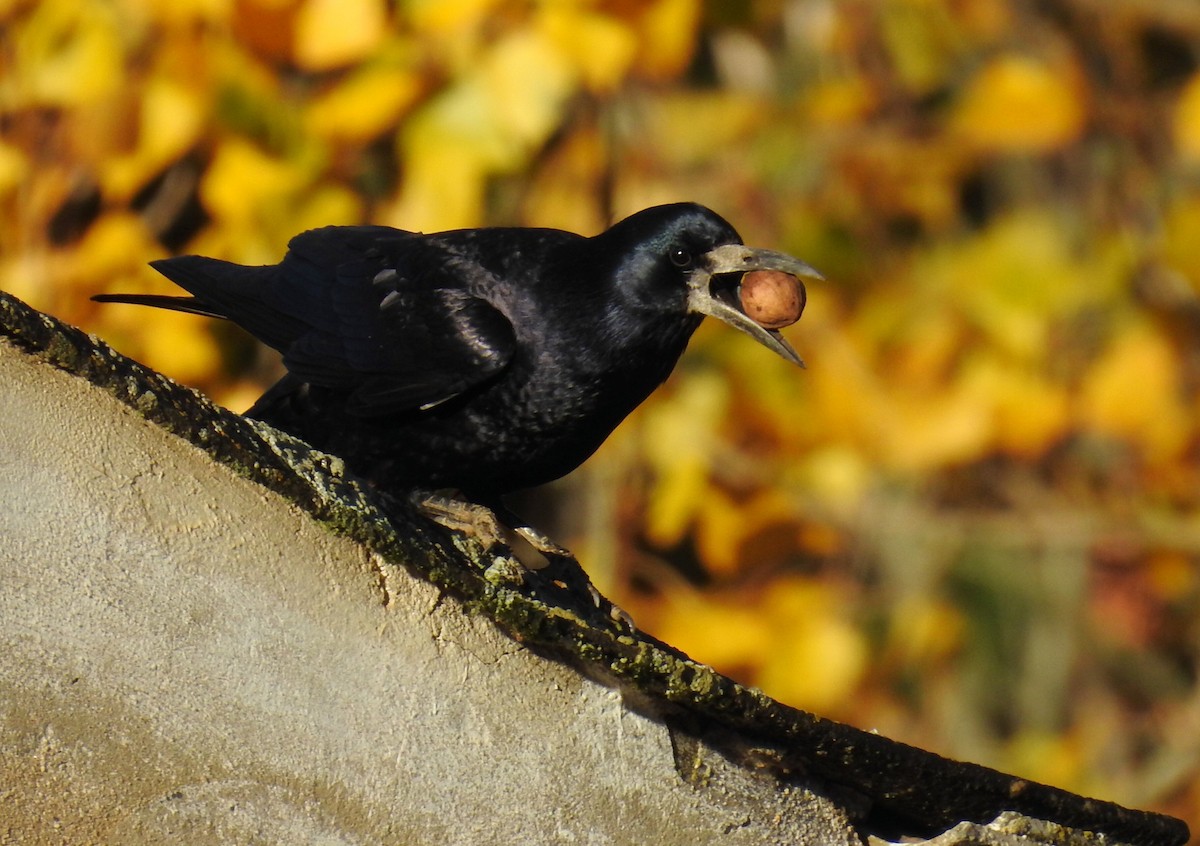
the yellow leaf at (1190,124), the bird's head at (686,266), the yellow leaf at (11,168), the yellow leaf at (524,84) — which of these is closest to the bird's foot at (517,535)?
the bird's head at (686,266)

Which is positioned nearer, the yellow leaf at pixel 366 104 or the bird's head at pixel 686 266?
the bird's head at pixel 686 266

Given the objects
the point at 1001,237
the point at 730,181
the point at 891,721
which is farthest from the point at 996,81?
the point at 891,721

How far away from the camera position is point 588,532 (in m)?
7.51

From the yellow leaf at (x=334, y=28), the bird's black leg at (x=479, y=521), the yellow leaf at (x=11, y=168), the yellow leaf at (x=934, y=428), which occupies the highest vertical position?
the yellow leaf at (x=334, y=28)

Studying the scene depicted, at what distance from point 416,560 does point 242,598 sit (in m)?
0.26

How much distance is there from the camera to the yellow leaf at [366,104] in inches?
238

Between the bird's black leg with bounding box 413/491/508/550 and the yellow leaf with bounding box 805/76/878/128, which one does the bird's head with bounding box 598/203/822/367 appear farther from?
the yellow leaf with bounding box 805/76/878/128

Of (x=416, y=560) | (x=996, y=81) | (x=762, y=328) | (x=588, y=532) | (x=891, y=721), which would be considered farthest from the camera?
(x=891, y=721)

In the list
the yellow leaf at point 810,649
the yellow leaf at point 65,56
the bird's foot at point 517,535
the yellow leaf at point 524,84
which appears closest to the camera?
the bird's foot at point 517,535

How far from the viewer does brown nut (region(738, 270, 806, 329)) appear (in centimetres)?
340

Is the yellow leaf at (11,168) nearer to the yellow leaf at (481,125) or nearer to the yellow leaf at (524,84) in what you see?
the yellow leaf at (481,125)

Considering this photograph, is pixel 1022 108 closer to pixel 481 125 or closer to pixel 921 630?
A: pixel 481 125

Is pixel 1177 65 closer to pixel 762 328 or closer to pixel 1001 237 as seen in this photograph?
pixel 1001 237

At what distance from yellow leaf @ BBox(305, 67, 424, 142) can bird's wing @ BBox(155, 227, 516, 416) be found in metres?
1.87
